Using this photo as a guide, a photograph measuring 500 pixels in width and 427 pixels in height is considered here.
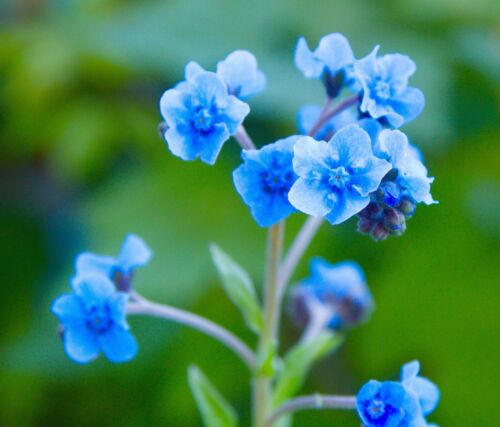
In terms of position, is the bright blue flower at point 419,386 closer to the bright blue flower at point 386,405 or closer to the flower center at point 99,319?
the bright blue flower at point 386,405

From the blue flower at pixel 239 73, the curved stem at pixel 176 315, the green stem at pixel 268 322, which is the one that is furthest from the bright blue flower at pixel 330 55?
the curved stem at pixel 176 315

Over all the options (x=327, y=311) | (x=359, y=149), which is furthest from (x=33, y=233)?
(x=359, y=149)

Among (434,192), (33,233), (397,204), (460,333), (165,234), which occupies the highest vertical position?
(33,233)

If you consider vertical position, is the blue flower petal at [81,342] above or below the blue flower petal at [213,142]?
below

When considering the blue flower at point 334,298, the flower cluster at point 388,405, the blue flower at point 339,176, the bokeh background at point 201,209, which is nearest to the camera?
the blue flower at point 339,176

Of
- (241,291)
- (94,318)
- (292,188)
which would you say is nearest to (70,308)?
(94,318)

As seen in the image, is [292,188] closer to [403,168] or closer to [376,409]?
[403,168]

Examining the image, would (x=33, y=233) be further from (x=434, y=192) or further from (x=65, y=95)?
(x=434, y=192)
